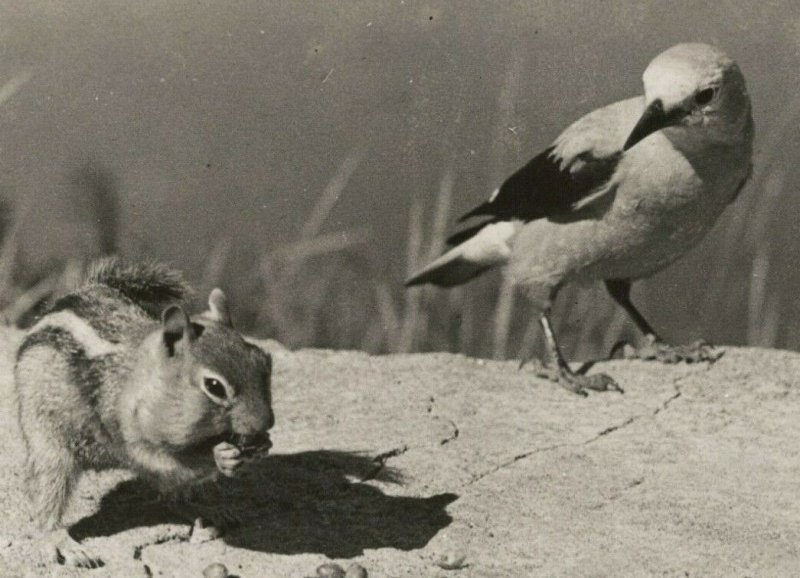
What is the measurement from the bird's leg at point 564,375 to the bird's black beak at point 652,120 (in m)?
1.10

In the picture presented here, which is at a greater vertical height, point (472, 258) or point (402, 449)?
point (472, 258)

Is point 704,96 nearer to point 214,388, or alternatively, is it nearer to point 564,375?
point 564,375

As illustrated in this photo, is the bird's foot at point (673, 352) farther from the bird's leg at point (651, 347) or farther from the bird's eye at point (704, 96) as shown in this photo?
the bird's eye at point (704, 96)

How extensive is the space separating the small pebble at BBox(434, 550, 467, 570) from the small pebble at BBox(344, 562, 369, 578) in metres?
0.26

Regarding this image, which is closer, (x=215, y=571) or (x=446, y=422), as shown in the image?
(x=215, y=571)

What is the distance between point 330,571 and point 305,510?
553 mm

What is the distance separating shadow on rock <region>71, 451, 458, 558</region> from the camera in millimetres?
4387

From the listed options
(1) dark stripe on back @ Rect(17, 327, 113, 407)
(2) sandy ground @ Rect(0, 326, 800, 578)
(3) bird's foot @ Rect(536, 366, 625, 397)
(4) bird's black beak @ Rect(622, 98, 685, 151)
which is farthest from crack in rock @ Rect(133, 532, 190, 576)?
(4) bird's black beak @ Rect(622, 98, 685, 151)

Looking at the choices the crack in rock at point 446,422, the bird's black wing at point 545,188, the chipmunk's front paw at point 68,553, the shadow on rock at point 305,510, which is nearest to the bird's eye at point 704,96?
the bird's black wing at point 545,188

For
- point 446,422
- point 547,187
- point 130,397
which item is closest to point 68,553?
point 130,397

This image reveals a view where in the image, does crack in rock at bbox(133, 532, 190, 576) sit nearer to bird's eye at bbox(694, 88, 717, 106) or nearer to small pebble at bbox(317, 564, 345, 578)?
small pebble at bbox(317, 564, 345, 578)

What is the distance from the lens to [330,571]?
4078 mm

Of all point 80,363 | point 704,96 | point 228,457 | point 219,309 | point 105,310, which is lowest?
point 228,457

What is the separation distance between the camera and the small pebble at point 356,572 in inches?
161
